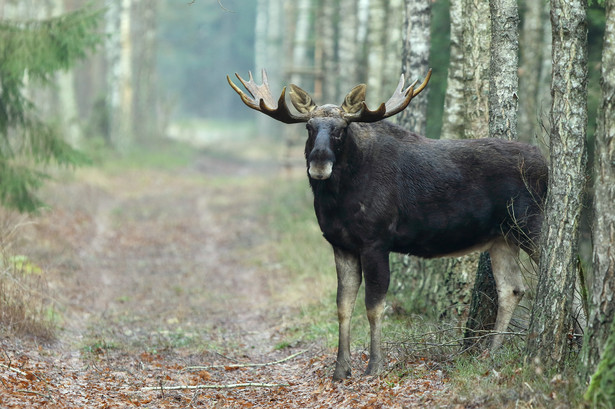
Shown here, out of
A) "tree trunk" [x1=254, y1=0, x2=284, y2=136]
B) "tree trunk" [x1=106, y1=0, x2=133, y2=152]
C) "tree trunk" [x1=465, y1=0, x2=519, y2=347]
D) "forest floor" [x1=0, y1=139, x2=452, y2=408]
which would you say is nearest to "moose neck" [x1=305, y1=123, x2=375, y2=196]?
"tree trunk" [x1=465, y1=0, x2=519, y2=347]

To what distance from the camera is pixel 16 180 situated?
12.6 metres

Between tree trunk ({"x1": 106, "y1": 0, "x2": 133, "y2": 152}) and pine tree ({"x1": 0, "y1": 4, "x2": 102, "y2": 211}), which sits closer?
pine tree ({"x1": 0, "y1": 4, "x2": 102, "y2": 211})

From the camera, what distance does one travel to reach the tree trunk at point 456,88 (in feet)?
31.7

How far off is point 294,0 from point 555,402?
3524 cm

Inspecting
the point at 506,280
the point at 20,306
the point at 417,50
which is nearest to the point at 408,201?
the point at 506,280

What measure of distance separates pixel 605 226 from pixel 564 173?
708mm

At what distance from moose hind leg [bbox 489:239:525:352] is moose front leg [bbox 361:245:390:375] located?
117 centimetres

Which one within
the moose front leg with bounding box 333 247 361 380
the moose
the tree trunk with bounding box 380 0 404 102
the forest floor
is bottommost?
the forest floor

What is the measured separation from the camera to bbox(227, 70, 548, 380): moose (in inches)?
286

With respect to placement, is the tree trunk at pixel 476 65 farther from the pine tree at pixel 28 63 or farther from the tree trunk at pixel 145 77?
the tree trunk at pixel 145 77

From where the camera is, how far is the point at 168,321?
1055 centimetres

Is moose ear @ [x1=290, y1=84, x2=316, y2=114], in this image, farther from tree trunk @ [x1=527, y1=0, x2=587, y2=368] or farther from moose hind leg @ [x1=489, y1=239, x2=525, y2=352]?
tree trunk @ [x1=527, y1=0, x2=587, y2=368]

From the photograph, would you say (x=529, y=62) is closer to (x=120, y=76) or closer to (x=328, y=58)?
(x=328, y=58)

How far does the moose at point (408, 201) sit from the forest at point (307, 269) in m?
0.31
